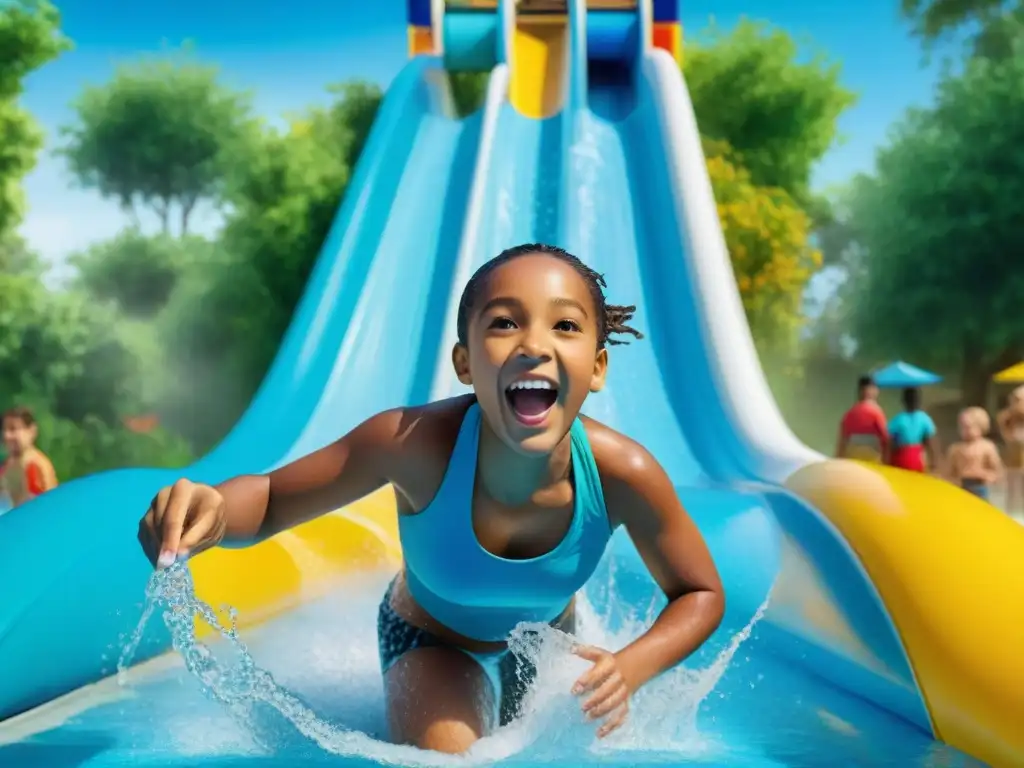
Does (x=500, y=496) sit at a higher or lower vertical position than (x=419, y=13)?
lower

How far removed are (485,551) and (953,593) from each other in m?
0.89

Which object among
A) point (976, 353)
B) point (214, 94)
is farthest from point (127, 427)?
point (976, 353)

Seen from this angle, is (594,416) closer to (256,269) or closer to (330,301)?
(330,301)

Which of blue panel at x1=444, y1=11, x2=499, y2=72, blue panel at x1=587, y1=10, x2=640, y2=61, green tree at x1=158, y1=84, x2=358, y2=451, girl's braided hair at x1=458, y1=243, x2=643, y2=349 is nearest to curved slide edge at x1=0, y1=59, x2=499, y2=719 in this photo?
girl's braided hair at x1=458, y1=243, x2=643, y2=349

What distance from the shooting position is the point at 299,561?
270 centimetres

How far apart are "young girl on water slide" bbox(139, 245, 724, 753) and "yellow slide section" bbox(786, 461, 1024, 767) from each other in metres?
0.52

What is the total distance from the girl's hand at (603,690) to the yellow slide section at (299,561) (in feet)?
4.37

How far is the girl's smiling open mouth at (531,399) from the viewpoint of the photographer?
1.36 m

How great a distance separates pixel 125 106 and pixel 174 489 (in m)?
17.1

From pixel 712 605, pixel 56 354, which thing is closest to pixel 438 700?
pixel 712 605

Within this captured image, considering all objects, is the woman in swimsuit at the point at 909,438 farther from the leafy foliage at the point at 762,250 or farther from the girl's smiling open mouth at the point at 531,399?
the girl's smiling open mouth at the point at 531,399

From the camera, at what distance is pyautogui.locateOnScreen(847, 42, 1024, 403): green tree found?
37.2ft

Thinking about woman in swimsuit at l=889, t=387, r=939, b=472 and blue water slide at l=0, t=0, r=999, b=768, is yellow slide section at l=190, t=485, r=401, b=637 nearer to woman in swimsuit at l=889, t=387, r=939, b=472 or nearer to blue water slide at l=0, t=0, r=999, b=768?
blue water slide at l=0, t=0, r=999, b=768

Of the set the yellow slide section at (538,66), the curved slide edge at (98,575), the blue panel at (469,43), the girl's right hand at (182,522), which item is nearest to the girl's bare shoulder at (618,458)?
the girl's right hand at (182,522)
